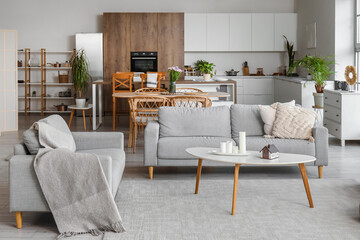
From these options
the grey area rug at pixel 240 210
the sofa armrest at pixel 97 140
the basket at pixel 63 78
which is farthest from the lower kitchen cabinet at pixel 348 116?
A: the basket at pixel 63 78

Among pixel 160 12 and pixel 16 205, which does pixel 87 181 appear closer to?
pixel 16 205

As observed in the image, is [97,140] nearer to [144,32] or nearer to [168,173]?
[168,173]

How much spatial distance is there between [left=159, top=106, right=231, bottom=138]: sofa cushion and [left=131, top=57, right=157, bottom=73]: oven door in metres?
5.90

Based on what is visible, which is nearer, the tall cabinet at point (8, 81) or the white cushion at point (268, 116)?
the white cushion at point (268, 116)

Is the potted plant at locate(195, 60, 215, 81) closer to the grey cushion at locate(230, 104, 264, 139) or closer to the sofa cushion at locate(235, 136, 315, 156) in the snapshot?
the grey cushion at locate(230, 104, 264, 139)

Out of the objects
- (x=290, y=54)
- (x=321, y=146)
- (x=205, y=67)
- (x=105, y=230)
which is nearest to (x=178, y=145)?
(x=321, y=146)

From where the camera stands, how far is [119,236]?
3.54 meters

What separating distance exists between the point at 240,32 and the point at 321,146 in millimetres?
6777

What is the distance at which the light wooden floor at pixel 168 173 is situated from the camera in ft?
12.2

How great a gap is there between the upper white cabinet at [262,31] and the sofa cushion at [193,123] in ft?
20.9

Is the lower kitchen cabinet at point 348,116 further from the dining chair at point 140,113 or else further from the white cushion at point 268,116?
the dining chair at point 140,113

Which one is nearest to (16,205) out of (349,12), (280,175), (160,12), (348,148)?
(280,175)

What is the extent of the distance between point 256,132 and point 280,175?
574mm

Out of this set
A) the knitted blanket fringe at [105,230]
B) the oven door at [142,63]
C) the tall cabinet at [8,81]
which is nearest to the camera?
the knitted blanket fringe at [105,230]
